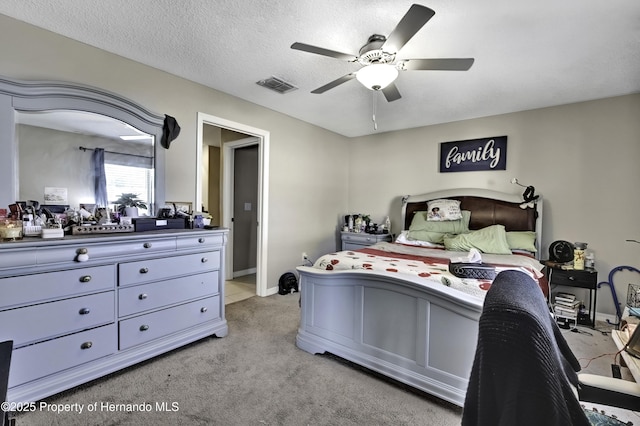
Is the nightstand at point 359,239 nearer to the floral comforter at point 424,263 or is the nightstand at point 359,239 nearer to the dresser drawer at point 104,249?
the floral comforter at point 424,263

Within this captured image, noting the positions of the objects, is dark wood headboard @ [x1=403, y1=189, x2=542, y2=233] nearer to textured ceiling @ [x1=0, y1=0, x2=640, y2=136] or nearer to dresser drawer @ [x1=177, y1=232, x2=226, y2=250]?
textured ceiling @ [x1=0, y1=0, x2=640, y2=136]

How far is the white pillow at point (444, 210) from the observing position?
3785 millimetres

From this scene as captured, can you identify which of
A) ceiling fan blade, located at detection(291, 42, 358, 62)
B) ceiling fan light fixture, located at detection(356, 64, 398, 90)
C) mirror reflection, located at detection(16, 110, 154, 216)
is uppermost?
ceiling fan blade, located at detection(291, 42, 358, 62)

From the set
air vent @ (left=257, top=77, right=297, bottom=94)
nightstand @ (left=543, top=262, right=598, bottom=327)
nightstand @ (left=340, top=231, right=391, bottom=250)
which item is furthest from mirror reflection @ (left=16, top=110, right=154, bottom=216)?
nightstand @ (left=543, top=262, right=598, bottom=327)

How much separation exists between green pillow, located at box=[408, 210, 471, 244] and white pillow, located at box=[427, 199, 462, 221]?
5 centimetres

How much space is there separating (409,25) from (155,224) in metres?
2.31

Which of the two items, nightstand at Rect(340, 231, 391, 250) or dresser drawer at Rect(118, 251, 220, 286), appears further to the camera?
nightstand at Rect(340, 231, 391, 250)

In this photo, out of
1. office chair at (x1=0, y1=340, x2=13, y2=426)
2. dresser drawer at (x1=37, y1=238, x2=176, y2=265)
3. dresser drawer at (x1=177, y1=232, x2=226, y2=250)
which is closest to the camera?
office chair at (x1=0, y1=340, x2=13, y2=426)

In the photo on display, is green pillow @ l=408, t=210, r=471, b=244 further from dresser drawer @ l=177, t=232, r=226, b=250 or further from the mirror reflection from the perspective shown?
the mirror reflection

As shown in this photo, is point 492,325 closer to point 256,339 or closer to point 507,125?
point 256,339

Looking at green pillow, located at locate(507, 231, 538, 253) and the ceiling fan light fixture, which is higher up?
the ceiling fan light fixture

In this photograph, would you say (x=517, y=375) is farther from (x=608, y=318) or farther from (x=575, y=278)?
(x=608, y=318)

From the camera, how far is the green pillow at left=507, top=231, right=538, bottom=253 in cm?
322

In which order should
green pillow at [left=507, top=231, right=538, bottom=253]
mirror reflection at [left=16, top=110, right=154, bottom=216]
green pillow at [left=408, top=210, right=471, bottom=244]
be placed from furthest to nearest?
green pillow at [left=408, top=210, right=471, bottom=244] → green pillow at [left=507, top=231, right=538, bottom=253] → mirror reflection at [left=16, top=110, right=154, bottom=216]
